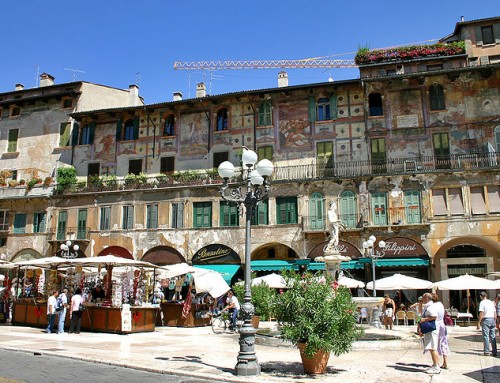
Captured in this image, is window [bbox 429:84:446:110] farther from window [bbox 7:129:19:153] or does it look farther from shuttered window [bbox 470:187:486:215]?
window [bbox 7:129:19:153]

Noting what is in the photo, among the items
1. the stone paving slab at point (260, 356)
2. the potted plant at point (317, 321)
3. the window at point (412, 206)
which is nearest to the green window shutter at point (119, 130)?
the window at point (412, 206)

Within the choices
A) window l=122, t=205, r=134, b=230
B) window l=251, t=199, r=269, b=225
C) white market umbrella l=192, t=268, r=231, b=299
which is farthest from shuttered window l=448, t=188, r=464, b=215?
window l=122, t=205, r=134, b=230

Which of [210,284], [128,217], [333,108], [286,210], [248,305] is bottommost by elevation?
[248,305]

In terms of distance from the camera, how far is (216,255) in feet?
97.9

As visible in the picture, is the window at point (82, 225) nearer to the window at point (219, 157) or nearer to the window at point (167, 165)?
the window at point (167, 165)

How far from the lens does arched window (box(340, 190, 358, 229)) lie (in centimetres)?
2777

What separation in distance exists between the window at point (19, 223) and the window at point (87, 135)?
20.7 ft

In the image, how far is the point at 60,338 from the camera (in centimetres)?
1538

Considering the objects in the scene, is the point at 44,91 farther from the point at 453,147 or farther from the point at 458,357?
the point at 458,357

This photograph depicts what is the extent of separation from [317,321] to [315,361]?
0.78 meters

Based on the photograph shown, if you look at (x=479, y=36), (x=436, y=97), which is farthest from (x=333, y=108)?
(x=479, y=36)

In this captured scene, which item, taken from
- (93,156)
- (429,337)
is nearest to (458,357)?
(429,337)

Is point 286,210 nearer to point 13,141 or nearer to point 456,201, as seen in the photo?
point 456,201

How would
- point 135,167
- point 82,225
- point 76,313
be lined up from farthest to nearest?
point 135,167 → point 82,225 → point 76,313
